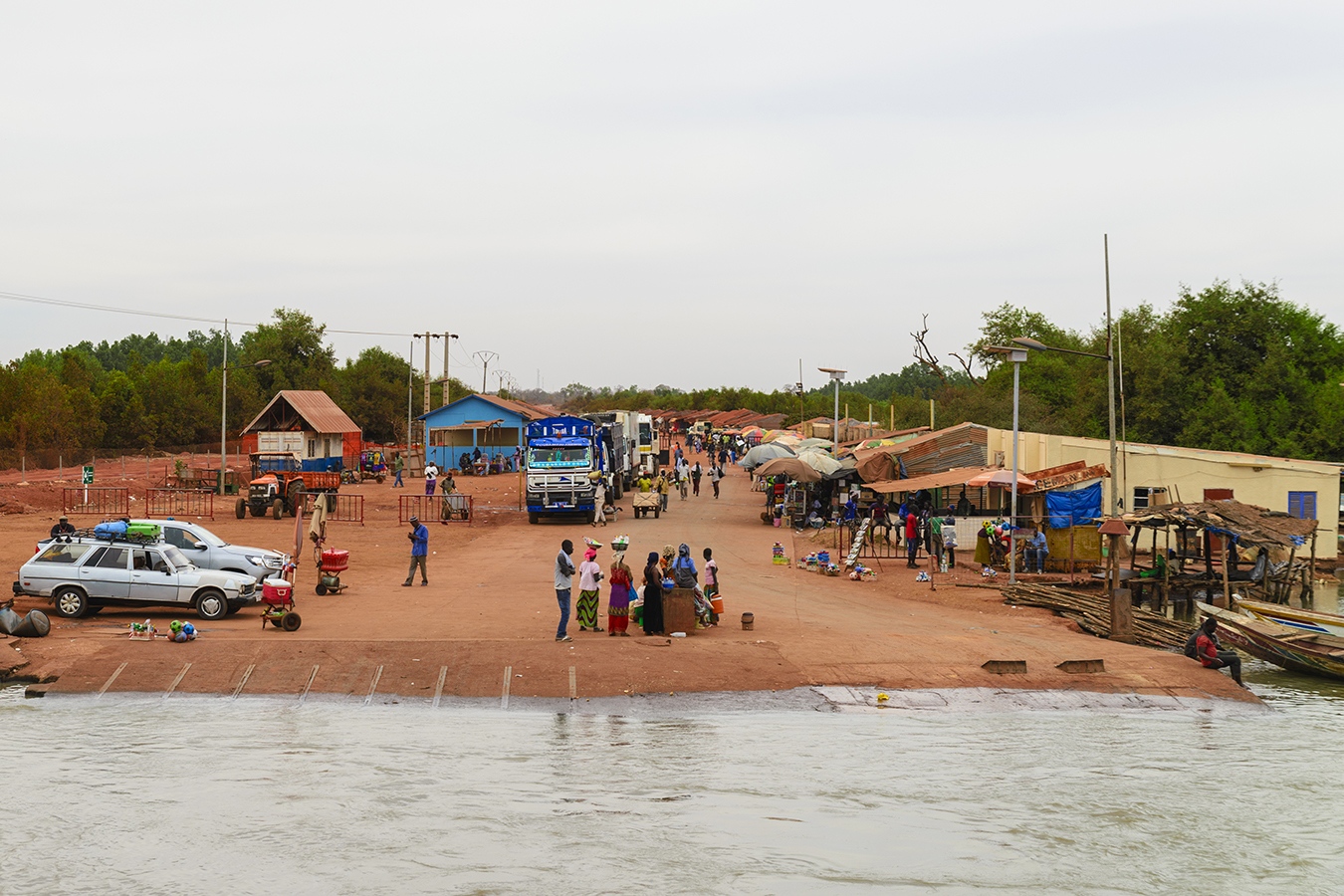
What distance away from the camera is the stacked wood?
21.8 metres

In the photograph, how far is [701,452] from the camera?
90875mm

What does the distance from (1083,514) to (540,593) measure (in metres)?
16.6

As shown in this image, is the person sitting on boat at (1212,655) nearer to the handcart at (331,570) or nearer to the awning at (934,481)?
the awning at (934,481)

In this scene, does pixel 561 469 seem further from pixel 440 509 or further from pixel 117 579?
pixel 117 579

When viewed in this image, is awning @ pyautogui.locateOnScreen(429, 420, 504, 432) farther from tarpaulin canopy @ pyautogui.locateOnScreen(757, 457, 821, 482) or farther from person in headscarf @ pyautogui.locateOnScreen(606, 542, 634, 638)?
person in headscarf @ pyautogui.locateOnScreen(606, 542, 634, 638)

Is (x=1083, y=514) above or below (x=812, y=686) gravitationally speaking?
above

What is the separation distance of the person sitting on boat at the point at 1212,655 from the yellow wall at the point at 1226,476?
1500 centimetres

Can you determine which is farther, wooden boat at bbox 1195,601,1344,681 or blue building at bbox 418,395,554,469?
blue building at bbox 418,395,554,469

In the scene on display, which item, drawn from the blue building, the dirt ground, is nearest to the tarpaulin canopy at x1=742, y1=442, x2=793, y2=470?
the dirt ground

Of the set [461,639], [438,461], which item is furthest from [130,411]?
[461,639]

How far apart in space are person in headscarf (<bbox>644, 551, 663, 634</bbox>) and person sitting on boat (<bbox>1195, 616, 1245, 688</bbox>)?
30.5ft

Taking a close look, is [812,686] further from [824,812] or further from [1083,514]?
[1083,514]

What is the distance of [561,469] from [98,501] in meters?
18.6

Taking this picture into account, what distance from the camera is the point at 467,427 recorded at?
2579 inches
